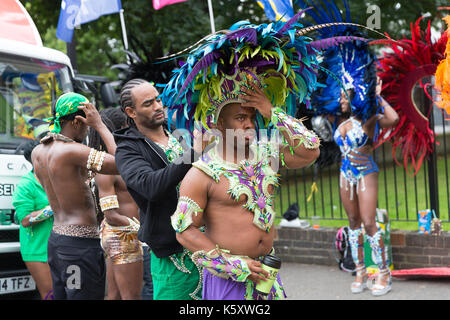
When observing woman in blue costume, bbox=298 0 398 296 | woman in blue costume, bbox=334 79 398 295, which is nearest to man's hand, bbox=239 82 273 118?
woman in blue costume, bbox=298 0 398 296

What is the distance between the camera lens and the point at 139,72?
5945 mm

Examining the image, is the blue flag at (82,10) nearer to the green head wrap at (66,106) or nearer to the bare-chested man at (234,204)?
the green head wrap at (66,106)

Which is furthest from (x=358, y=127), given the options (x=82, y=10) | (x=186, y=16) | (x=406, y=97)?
(x=186, y=16)

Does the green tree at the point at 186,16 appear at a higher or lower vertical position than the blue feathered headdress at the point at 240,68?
higher

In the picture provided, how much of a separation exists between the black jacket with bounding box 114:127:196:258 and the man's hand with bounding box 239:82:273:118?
0.61m

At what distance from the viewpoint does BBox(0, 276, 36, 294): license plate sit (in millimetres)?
5805

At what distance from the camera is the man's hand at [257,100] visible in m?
3.08

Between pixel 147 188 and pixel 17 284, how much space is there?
3.27 metres

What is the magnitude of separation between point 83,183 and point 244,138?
1.65 metres

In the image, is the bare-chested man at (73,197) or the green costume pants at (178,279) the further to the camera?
the bare-chested man at (73,197)

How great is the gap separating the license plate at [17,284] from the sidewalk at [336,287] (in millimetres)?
2709

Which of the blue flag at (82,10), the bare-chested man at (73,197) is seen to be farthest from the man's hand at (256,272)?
the blue flag at (82,10)

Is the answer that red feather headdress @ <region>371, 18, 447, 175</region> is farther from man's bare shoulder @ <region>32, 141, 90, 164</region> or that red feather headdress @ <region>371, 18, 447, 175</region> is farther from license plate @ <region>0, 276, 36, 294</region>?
license plate @ <region>0, 276, 36, 294</region>

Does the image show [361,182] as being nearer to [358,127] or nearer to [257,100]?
[358,127]
